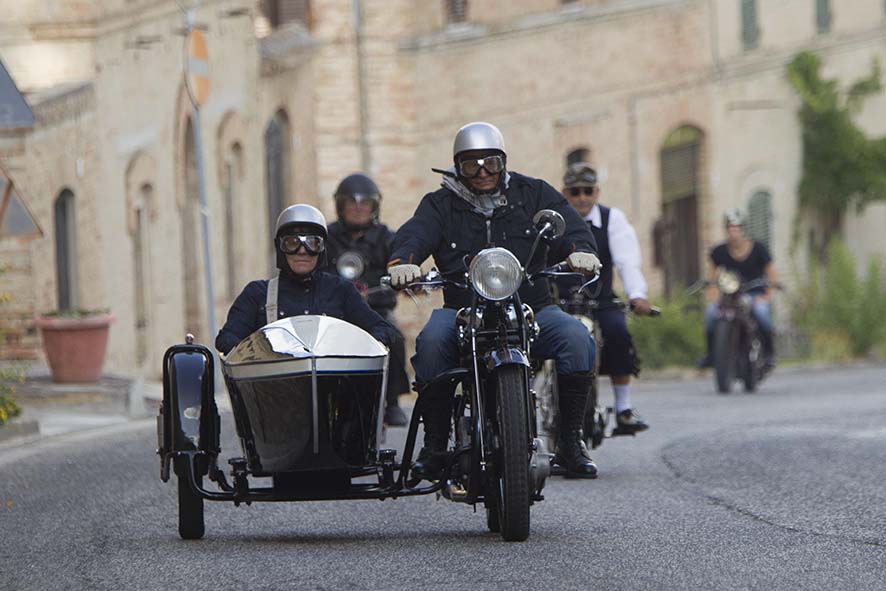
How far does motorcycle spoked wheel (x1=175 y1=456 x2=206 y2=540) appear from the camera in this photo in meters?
8.30

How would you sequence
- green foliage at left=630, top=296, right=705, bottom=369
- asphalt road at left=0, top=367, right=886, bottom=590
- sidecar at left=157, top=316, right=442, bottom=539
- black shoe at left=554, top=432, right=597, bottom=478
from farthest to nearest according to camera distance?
green foliage at left=630, top=296, right=705, bottom=369 < black shoe at left=554, top=432, right=597, bottom=478 < sidecar at left=157, top=316, right=442, bottom=539 < asphalt road at left=0, top=367, right=886, bottom=590

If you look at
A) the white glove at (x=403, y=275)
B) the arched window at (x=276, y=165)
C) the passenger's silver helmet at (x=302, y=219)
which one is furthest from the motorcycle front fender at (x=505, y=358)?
the arched window at (x=276, y=165)

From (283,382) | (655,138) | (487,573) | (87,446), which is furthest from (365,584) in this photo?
(655,138)

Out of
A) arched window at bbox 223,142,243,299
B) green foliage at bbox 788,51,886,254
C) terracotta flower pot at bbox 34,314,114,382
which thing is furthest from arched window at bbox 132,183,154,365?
terracotta flower pot at bbox 34,314,114,382

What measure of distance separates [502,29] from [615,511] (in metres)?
21.3

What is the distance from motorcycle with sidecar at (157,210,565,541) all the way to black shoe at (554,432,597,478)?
1.74ft

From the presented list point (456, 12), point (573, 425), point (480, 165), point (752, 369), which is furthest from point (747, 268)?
point (480, 165)

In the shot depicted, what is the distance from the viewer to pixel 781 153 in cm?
3312

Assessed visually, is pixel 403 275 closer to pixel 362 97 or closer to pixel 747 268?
pixel 747 268

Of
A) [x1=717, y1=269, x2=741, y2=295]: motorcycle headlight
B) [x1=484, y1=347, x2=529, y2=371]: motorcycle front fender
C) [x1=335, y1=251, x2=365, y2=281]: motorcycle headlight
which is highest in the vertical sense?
[x1=335, y1=251, x2=365, y2=281]: motorcycle headlight

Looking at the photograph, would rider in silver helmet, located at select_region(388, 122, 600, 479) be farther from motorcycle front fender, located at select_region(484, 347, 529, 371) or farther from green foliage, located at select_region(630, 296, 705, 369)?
green foliage, located at select_region(630, 296, 705, 369)

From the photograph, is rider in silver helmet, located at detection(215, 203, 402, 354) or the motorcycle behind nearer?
rider in silver helmet, located at detection(215, 203, 402, 354)

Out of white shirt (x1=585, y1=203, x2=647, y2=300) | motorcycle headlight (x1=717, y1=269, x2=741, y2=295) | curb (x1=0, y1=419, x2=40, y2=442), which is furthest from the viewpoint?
motorcycle headlight (x1=717, y1=269, x2=741, y2=295)

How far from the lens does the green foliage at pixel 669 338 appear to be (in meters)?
25.4
